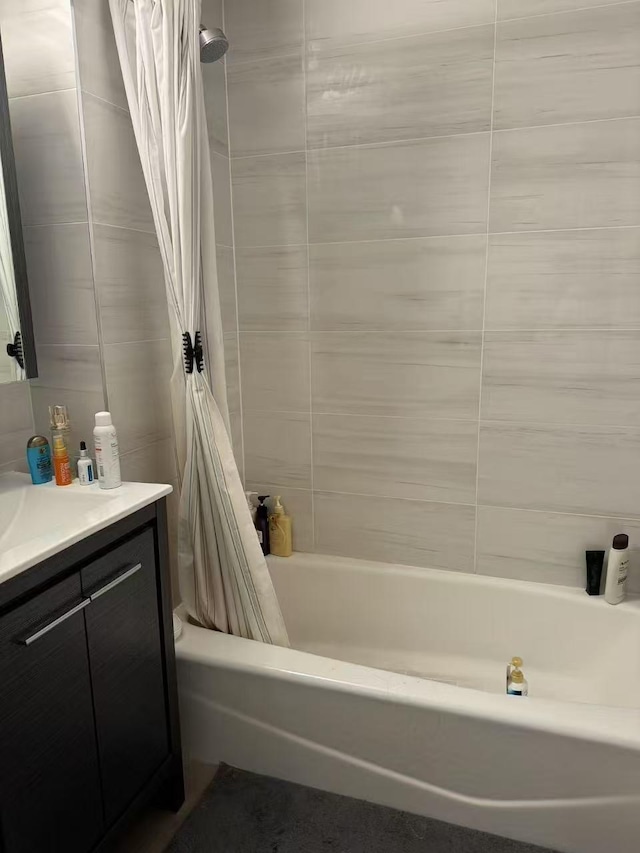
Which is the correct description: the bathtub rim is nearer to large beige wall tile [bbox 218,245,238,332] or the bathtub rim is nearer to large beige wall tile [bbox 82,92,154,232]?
large beige wall tile [bbox 218,245,238,332]

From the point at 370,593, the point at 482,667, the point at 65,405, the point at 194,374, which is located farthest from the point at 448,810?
the point at 65,405

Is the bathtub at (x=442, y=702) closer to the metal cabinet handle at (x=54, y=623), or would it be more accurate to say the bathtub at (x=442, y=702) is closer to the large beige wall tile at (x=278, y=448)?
the large beige wall tile at (x=278, y=448)

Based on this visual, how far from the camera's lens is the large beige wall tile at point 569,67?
5.33 feet

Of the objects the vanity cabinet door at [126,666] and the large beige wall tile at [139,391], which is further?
the large beige wall tile at [139,391]

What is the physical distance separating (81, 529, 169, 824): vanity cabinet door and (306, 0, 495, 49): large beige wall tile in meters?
1.65

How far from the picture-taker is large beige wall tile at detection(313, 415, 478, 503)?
201cm

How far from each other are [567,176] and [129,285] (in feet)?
4.29

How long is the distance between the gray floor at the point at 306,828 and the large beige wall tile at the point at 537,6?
2225 millimetres

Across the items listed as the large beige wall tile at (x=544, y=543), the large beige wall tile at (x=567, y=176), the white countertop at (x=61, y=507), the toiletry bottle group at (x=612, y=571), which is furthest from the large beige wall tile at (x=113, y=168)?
the toiletry bottle group at (x=612, y=571)

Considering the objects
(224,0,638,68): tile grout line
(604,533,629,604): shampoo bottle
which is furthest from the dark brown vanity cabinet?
(224,0,638,68): tile grout line

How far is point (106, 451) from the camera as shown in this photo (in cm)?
140

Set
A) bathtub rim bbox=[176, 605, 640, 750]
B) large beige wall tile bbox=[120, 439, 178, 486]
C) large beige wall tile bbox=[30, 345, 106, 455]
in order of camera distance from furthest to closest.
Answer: large beige wall tile bbox=[120, 439, 178, 486] < large beige wall tile bbox=[30, 345, 106, 455] < bathtub rim bbox=[176, 605, 640, 750]

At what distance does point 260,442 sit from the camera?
2.27m

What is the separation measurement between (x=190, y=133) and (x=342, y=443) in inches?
44.1
